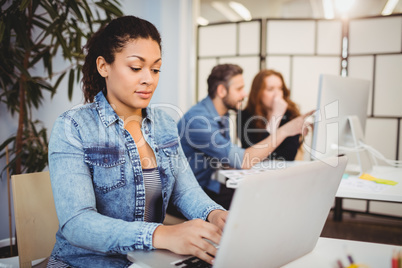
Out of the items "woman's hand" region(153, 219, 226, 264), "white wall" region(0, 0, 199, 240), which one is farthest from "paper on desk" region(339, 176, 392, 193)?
"white wall" region(0, 0, 199, 240)

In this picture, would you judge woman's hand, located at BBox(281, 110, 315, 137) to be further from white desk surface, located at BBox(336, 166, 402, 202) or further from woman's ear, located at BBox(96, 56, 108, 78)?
woman's ear, located at BBox(96, 56, 108, 78)

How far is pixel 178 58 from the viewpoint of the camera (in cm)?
366

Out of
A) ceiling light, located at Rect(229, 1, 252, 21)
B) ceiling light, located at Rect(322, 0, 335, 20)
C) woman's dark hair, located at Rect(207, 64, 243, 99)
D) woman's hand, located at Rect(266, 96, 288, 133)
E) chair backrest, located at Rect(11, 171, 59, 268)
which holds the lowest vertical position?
chair backrest, located at Rect(11, 171, 59, 268)

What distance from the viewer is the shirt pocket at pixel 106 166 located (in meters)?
0.97

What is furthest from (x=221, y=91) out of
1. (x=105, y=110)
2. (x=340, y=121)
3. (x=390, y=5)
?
(x=390, y=5)

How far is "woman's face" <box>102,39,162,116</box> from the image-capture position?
1022 millimetres

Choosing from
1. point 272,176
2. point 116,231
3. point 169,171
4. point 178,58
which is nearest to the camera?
point 272,176

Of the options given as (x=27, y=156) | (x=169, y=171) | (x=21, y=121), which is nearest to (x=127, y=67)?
(x=169, y=171)

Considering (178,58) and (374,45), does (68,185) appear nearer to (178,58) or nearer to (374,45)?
(178,58)

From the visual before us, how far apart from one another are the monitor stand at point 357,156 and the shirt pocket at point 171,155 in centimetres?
101

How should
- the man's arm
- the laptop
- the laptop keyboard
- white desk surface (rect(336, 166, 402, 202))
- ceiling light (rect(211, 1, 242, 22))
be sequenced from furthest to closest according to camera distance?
ceiling light (rect(211, 1, 242, 22)) → the man's arm → white desk surface (rect(336, 166, 402, 202)) → the laptop keyboard → the laptop

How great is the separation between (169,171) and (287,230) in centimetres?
59

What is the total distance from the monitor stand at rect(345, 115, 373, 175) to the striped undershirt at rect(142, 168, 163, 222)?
3.62 feet

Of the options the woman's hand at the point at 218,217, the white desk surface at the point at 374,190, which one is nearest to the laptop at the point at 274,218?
the woman's hand at the point at 218,217
